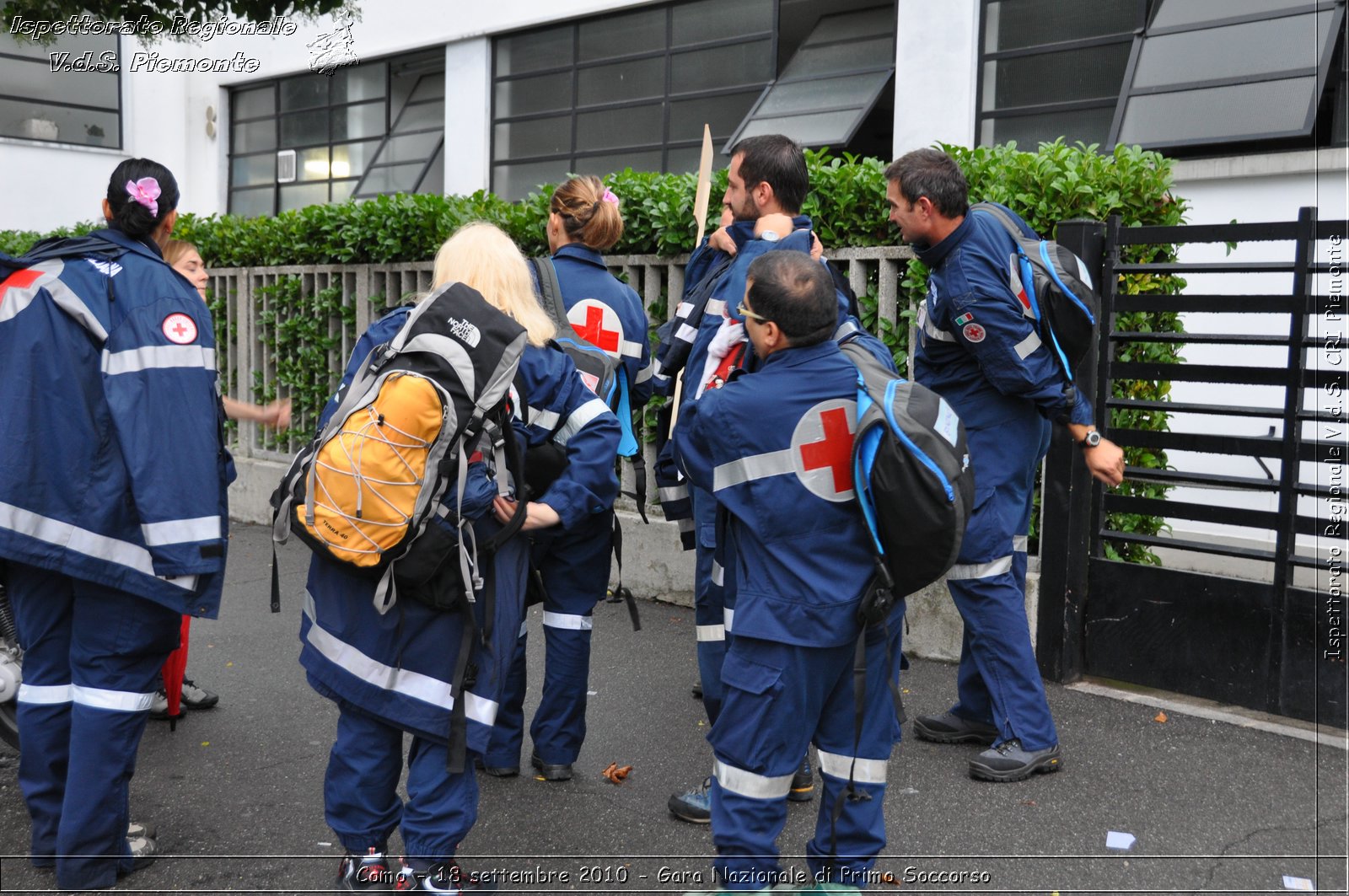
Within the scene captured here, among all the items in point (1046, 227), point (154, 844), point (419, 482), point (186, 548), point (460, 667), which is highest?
point (1046, 227)

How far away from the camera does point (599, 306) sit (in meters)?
4.54

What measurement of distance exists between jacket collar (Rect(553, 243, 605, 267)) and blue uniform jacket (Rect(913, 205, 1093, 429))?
4.21 ft

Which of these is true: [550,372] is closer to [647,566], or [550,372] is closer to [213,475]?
[213,475]

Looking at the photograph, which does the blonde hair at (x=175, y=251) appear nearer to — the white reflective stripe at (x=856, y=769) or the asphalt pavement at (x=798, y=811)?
the asphalt pavement at (x=798, y=811)

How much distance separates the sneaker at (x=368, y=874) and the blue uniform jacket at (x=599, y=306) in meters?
2.07

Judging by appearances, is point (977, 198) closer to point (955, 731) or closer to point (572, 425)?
point (955, 731)

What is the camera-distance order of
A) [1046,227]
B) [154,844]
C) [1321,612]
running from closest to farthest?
[154,844] → [1321,612] → [1046,227]

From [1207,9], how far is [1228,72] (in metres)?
0.83

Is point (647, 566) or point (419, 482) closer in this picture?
point (419, 482)

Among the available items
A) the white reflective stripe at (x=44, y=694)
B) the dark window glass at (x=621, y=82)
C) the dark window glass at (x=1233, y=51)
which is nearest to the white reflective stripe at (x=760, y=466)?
the white reflective stripe at (x=44, y=694)

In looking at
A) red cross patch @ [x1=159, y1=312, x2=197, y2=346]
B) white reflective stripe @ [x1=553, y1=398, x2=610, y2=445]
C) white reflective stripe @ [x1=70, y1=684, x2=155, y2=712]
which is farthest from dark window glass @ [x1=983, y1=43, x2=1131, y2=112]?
white reflective stripe @ [x1=70, y1=684, x2=155, y2=712]

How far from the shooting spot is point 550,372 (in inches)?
145

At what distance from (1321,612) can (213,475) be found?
14.0 ft

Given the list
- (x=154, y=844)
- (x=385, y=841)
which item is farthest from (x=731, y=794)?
(x=154, y=844)
